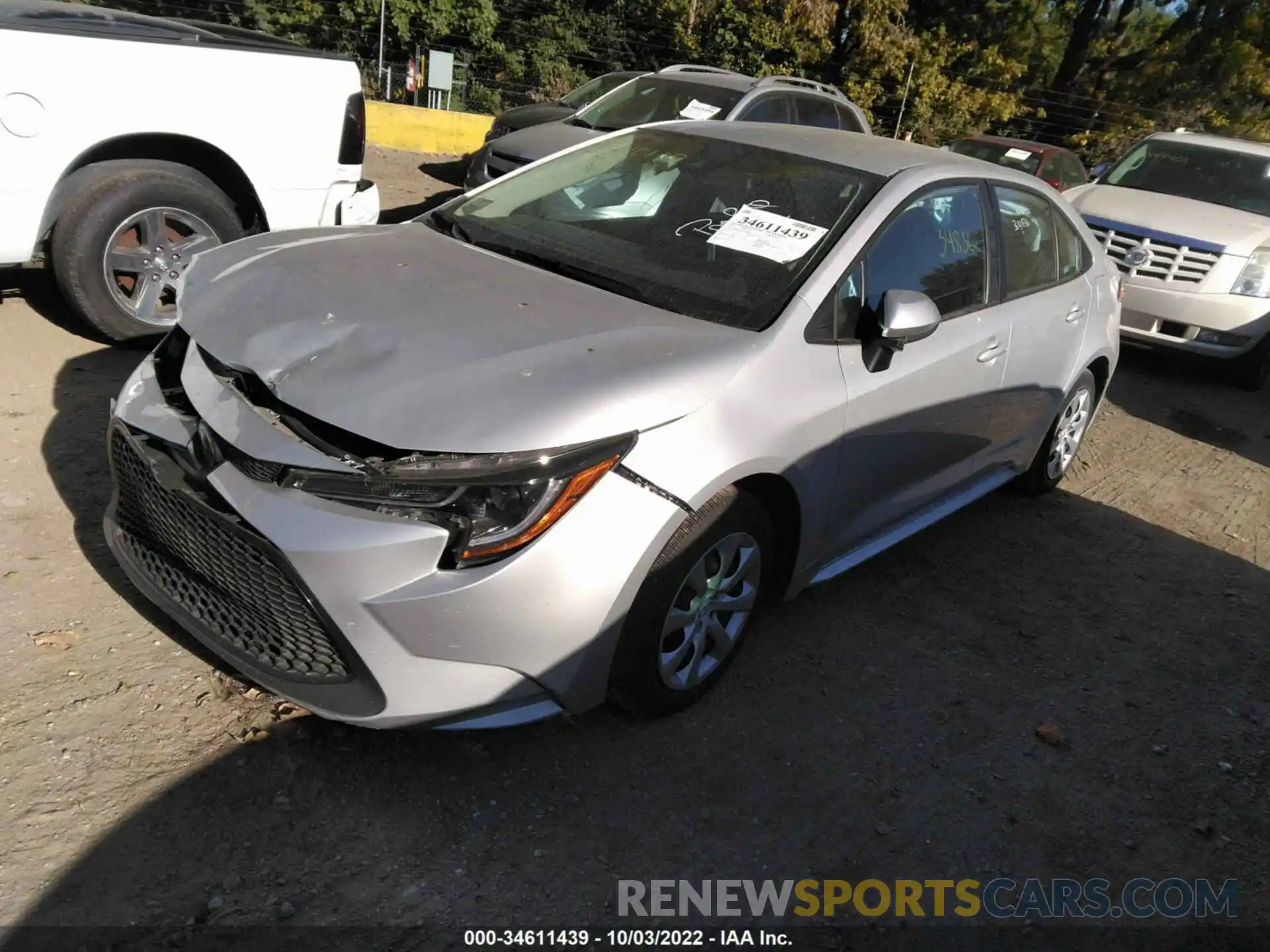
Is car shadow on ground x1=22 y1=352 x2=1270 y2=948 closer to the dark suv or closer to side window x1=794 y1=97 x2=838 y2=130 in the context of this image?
the dark suv

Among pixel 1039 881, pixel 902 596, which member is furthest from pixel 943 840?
pixel 902 596

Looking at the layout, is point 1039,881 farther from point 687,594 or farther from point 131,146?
point 131,146

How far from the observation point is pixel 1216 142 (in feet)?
31.6

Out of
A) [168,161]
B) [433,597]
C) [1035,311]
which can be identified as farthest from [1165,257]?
[433,597]

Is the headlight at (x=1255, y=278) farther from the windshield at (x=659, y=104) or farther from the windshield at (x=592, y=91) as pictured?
the windshield at (x=592, y=91)

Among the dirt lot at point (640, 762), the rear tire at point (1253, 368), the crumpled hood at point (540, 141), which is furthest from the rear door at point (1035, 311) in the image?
the crumpled hood at point (540, 141)

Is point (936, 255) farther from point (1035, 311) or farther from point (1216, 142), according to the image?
point (1216, 142)

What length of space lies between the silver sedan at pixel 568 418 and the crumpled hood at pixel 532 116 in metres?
7.30

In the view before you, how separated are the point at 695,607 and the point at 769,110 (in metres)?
7.82

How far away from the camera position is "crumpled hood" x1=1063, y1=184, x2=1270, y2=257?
8.00 m

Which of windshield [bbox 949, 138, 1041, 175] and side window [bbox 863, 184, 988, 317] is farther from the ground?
side window [bbox 863, 184, 988, 317]

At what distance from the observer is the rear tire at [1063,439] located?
5.11 metres

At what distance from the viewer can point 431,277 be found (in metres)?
3.25

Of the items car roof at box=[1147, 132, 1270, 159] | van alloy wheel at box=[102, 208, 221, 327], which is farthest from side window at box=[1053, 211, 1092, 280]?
car roof at box=[1147, 132, 1270, 159]
